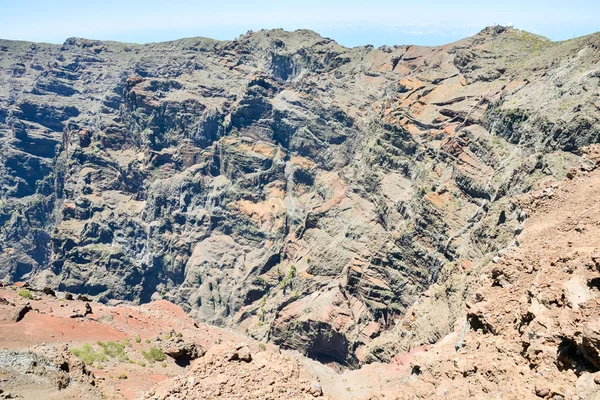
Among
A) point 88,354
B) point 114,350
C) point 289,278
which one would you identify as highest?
point 88,354

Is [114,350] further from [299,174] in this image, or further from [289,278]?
[299,174]

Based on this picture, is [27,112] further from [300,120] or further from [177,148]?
[300,120]

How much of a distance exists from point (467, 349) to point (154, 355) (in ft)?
54.9

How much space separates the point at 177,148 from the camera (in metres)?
118

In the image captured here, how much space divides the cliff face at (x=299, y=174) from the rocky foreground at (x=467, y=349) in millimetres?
13462

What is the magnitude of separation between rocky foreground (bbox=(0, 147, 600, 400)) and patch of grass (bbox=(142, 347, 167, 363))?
6cm

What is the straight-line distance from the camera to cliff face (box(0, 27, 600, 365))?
161 feet

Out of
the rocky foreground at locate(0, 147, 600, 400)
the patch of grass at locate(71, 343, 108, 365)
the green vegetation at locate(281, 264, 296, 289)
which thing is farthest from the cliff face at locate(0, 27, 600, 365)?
the patch of grass at locate(71, 343, 108, 365)

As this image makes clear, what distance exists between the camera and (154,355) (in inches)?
938

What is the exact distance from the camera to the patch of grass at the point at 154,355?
23656mm

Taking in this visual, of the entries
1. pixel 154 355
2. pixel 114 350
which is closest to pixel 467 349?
pixel 154 355

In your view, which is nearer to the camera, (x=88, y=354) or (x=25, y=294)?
(x=88, y=354)

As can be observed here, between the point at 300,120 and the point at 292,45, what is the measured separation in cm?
4895

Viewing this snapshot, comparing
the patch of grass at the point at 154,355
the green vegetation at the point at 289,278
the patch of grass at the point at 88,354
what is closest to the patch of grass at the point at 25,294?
the patch of grass at the point at 88,354
